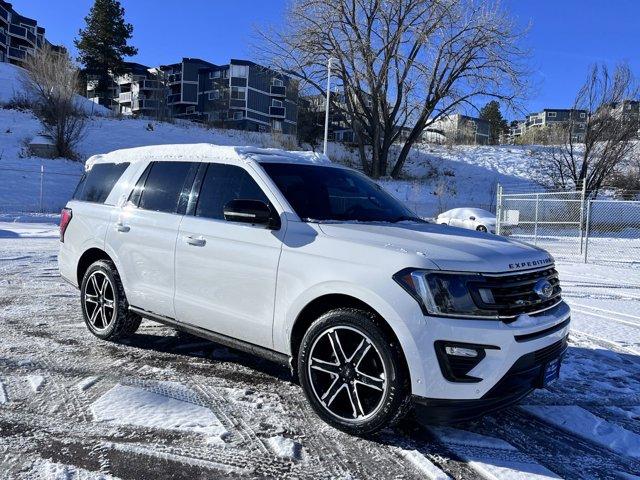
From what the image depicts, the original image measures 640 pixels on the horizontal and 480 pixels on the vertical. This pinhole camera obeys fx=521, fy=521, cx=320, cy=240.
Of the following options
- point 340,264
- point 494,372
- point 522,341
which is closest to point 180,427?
point 340,264

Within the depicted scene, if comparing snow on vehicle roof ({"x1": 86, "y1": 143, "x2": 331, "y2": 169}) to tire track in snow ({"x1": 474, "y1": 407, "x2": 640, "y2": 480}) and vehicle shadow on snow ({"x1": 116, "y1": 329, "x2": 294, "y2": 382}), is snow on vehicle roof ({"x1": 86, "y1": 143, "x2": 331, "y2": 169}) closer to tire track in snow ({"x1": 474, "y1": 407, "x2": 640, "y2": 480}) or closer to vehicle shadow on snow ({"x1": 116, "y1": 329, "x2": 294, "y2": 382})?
vehicle shadow on snow ({"x1": 116, "y1": 329, "x2": 294, "y2": 382})

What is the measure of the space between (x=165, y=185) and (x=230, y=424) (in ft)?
7.38

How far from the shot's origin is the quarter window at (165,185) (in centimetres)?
448

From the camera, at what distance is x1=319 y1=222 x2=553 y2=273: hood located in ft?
9.89

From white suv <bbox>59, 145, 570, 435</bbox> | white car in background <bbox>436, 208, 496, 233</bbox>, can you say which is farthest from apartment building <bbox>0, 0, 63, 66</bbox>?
white suv <bbox>59, 145, 570, 435</bbox>

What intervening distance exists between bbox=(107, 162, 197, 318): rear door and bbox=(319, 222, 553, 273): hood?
1.52 metres

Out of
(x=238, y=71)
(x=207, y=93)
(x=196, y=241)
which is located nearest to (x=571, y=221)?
(x=196, y=241)

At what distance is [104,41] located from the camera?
61812mm

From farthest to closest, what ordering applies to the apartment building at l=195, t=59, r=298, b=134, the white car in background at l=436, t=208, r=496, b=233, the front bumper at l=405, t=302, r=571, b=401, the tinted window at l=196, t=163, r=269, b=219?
the apartment building at l=195, t=59, r=298, b=134 → the white car in background at l=436, t=208, r=496, b=233 → the tinted window at l=196, t=163, r=269, b=219 → the front bumper at l=405, t=302, r=571, b=401

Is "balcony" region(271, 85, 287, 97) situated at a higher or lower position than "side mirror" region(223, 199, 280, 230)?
higher

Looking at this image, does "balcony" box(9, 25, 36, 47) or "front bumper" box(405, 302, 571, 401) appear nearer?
"front bumper" box(405, 302, 571, 401)

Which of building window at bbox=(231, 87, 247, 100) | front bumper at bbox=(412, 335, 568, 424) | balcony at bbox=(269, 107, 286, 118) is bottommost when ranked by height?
front bumper at bbox=(412, 335, 568, 424)

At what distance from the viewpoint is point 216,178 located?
14.0 feet

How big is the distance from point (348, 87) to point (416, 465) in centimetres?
3431
